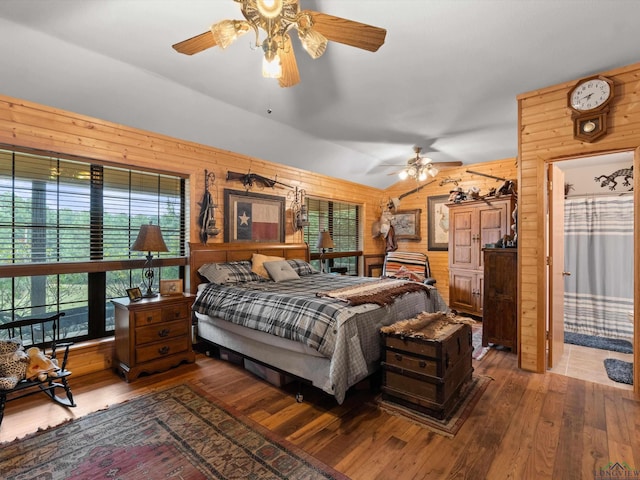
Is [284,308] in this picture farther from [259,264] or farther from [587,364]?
[587,364]

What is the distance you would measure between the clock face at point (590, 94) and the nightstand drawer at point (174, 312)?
4102 millimetres

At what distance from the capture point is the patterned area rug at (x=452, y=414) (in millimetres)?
2117

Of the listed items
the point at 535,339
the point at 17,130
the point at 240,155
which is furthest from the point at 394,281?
the point at 17,130

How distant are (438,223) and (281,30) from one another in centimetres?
514

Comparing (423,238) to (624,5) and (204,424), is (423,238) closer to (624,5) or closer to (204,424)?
(624,5)

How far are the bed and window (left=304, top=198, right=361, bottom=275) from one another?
1821 mm

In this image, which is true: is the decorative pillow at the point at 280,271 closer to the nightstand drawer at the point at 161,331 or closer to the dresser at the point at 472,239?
the nightstand drawer at the point at 161,331

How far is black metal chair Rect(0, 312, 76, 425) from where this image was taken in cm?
225

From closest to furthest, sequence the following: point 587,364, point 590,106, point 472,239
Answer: point 590,106 → point 587,364 → point 472,239

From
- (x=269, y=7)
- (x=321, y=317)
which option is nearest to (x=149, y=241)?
(x=321, y=317)

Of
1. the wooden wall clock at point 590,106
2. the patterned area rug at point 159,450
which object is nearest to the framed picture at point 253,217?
the patterned area rug at point 159,450

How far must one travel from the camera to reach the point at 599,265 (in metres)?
4.26

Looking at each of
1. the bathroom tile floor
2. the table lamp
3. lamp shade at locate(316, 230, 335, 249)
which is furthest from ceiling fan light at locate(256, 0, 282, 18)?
the bathroom tile floor

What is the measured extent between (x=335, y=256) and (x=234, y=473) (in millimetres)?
4298
